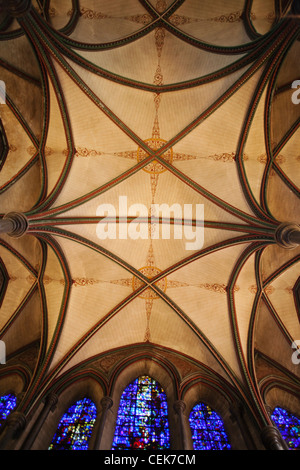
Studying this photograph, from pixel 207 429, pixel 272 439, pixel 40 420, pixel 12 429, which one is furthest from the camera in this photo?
pixel 207 429

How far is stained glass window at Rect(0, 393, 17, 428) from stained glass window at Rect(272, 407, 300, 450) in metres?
8.12

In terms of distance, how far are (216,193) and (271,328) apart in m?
5.54

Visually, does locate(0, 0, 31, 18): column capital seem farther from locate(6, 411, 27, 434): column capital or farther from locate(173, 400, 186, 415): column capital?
locate(173, 400, 186, 415): column capital

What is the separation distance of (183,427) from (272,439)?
7.68ft

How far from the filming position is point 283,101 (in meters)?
9.59

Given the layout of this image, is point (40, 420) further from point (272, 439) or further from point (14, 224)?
point (272, 439)

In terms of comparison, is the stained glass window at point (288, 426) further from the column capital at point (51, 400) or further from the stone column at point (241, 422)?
the column capital at point (51, 400)

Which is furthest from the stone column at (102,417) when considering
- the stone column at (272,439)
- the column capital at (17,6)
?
the column capital at (17,6)

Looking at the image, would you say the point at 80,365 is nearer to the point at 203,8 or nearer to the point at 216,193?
the point at 216,193

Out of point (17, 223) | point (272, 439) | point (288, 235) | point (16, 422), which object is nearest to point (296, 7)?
point (288, 235)

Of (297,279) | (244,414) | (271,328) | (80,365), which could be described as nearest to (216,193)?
(297,279)

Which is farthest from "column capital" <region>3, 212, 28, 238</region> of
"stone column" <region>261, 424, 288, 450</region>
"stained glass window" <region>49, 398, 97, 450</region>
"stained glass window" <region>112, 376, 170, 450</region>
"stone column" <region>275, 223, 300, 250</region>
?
"stone column" <region>261, 424, 288, 450</region>

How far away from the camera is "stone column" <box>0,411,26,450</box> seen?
7.40m

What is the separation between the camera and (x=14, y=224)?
8.30 meters
